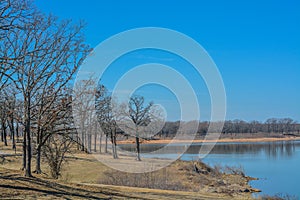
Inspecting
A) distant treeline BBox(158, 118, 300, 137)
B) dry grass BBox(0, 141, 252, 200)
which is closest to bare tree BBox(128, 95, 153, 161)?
dry grass BBox(0, 141, 252, 200)

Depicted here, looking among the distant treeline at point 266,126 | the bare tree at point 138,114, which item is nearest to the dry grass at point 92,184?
the bare tree at point 138,114

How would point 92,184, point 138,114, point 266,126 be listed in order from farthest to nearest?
1. point 266,126
2. point 138,114
3. point 92,184

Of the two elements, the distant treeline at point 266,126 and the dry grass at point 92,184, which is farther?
the distant treeline at point 266,126

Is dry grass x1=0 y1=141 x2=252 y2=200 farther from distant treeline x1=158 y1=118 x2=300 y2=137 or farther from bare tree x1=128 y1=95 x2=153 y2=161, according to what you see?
distant treeline x1=158 y1=118 x2=300 y2=137

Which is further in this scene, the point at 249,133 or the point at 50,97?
the point at 249,133

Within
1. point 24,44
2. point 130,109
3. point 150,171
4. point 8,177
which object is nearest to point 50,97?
point 24,44

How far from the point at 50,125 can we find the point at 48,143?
541 centimetres

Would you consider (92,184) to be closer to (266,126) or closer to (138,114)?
(138,114)

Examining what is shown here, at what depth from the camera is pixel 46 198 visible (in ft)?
30.1

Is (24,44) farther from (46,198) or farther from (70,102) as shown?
(46,198)

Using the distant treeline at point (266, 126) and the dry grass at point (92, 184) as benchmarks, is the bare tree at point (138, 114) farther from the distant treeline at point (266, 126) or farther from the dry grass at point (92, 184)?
the distant treeline at point (266, 126)

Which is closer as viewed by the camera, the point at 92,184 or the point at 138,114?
the point at 92,184

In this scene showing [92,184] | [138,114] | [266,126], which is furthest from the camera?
[266,126]

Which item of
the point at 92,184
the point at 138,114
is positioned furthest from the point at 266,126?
the point at 92,184
